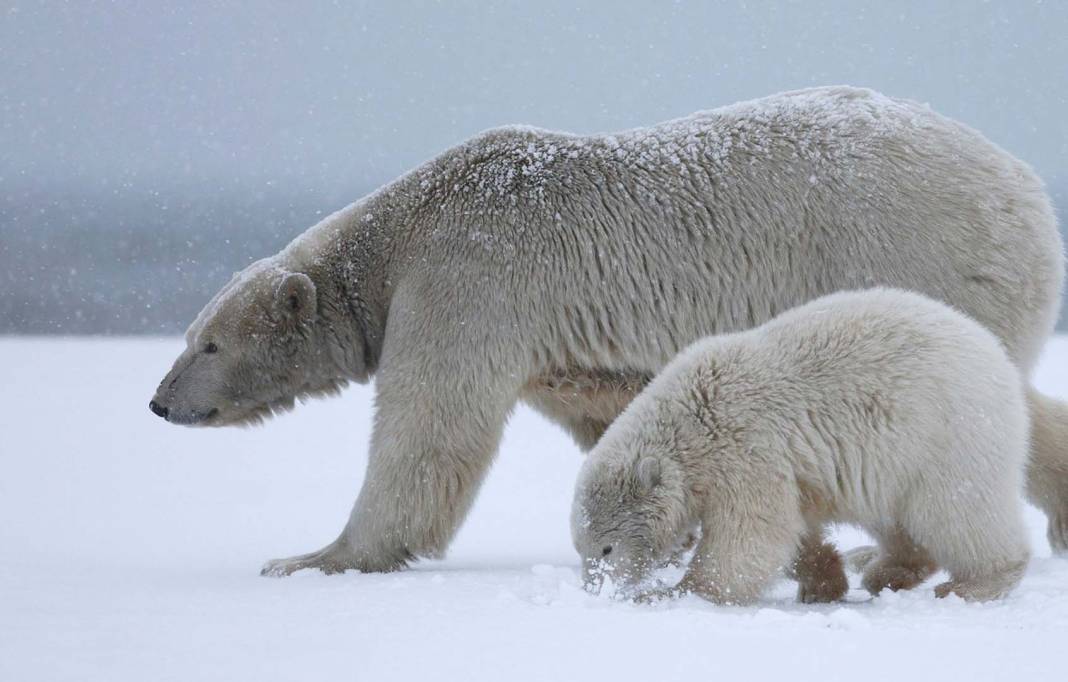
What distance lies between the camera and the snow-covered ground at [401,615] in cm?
416

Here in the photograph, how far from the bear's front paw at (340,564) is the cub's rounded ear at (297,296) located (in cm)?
142

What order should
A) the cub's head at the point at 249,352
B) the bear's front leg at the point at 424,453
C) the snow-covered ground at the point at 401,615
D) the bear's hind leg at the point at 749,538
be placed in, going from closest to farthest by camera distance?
the snow-covered ground at the point at 401,615 < the bear's hind leg at the point at 749,538 < the bear's front leg at the point at 424,453 < the cub's head at the point at 249,352

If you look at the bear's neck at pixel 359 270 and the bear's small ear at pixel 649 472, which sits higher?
the bear's neck at pixel 359 270

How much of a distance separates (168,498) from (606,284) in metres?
4.92

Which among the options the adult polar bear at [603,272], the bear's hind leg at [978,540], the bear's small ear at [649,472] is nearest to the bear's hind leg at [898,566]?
the bear's hind leg at [978,540]

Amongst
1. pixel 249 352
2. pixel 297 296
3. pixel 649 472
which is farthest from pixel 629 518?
pixel 249 352

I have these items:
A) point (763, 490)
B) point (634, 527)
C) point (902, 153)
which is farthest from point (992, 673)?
point (902, 153)

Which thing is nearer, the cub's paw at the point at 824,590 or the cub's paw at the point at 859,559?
the cub's paw at the point at 824,590

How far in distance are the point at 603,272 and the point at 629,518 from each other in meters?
1.99

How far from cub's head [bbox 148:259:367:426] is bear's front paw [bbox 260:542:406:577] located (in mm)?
1187

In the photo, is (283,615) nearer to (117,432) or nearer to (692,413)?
(692,413)

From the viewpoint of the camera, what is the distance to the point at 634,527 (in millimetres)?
5598

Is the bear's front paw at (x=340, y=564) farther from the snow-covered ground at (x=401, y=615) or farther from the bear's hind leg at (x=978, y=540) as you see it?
the bear's hind leg at (x=978, y=540)

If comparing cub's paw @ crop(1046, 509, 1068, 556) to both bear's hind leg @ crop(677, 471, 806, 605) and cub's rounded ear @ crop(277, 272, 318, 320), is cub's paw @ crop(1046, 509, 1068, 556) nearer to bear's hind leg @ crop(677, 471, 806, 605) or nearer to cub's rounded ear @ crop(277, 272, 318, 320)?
bear's hind leg @ crop(677, 471, 806, 605)
